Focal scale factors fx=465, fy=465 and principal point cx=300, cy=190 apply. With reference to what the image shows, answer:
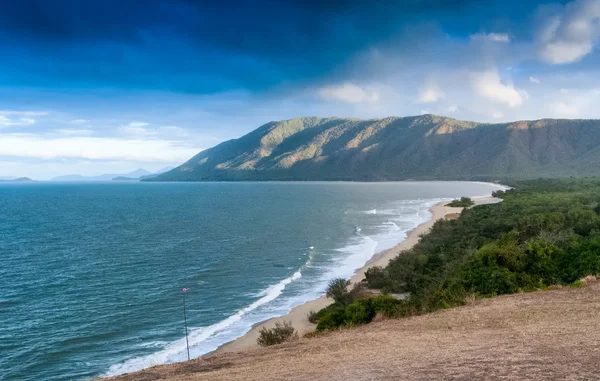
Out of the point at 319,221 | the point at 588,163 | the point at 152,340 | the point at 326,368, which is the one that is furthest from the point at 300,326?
the point at 588,163

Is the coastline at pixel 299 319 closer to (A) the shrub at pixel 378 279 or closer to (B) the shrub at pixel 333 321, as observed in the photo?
(A) the shrub at pixel 378 279

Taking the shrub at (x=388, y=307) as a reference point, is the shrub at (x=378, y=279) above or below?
below

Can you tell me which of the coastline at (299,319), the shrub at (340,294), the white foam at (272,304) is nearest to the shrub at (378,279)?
the coastline at (299,319)

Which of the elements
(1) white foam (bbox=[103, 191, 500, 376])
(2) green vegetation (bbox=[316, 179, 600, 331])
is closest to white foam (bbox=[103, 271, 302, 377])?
(1) white foam (bbox=[103, 191, 500, 376])

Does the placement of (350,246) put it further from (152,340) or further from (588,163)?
(588,163)

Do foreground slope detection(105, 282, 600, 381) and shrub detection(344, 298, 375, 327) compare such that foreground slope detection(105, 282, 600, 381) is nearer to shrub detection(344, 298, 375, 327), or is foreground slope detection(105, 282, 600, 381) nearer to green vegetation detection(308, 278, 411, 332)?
green vegetation detection(308, 278, 411, 332)

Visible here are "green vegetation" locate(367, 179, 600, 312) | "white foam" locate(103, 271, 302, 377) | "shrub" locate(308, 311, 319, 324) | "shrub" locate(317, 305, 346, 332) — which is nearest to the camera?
"shrub" locate(317, 305, 346, 332)

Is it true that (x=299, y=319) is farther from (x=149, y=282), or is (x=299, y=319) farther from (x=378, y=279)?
(x=149, y=282)

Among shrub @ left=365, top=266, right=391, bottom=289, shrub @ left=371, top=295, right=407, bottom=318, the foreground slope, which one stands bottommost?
shrub @ left=365, top=266, right=391, bottom=289

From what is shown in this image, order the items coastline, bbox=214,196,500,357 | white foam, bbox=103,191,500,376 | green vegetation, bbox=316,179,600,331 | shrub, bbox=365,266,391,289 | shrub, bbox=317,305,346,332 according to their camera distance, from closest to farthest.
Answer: green vegetation, bbox=316,179,600,331
shrub, bbox=317,305,346,332
white foam, bbox=103,191,500,376
coastline, bbox=214,196,500,357
shrub, bbox=365,266,391,289
